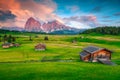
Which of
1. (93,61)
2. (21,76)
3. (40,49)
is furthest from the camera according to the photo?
(40,49)

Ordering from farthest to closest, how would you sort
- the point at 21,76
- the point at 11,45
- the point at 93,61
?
the point at 11,45 < the point at 93,61 < the point at 21,76

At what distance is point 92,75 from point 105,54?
32.0 m

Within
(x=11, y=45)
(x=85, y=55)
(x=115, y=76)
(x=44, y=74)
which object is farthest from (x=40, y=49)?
(x=115, y=76)

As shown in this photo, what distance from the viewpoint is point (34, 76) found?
140 ft

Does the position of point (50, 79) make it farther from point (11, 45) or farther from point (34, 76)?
point (11, 45)

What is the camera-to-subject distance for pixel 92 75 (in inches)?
1726

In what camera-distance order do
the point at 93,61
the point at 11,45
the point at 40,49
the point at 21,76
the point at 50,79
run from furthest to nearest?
the point at 11,45 → the point at 40,49 → the point at 93,61 → the point at 21,76 → the point at 50,79

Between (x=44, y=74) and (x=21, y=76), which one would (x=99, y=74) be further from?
(x=21, y=76)

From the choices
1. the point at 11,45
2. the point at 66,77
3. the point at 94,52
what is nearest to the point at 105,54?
the point at 94,52

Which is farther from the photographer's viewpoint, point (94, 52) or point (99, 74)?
point (94, 52)

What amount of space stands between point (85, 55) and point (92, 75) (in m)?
→ 29.3

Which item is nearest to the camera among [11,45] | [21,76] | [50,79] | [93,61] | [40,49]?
[50,79]

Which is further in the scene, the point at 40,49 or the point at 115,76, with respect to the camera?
the point at 40,49

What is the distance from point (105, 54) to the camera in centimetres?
7362
